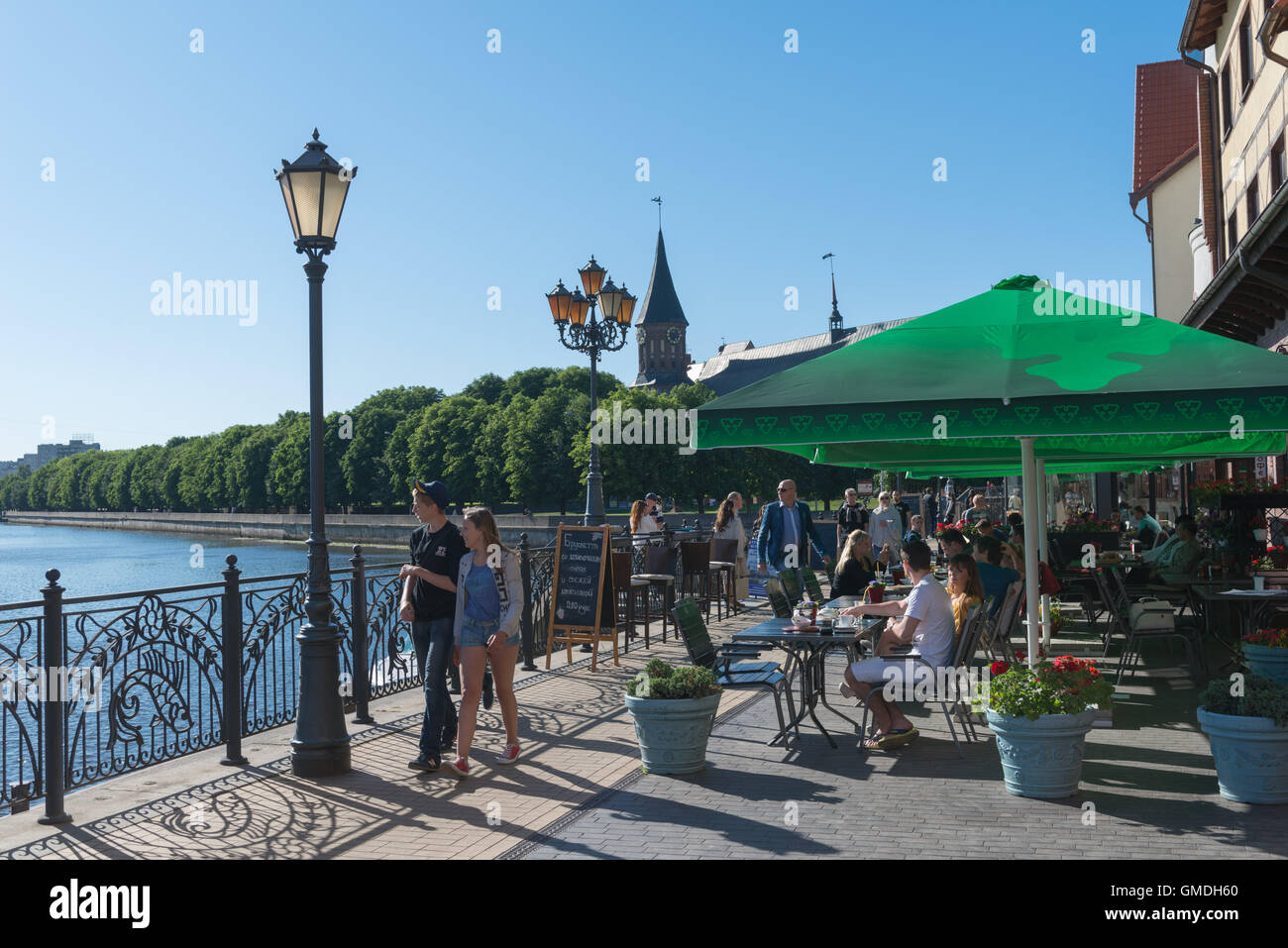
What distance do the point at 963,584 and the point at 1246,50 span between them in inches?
582

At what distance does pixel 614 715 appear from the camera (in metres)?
9.47

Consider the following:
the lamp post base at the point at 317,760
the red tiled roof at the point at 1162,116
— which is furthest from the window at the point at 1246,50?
the lamp post base at the point at 317,760

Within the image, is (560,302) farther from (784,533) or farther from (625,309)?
(784,533)

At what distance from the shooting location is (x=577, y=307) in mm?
17734

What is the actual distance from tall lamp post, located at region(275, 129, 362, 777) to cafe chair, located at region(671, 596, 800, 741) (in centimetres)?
250

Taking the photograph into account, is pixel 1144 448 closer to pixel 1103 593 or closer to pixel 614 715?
pixel 1103 593

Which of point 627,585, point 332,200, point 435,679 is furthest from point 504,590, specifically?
point 627,585

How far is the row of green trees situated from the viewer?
69.2 metres

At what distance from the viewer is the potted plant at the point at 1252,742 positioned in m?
5.91

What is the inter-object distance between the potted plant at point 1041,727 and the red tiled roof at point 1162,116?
100 feet
